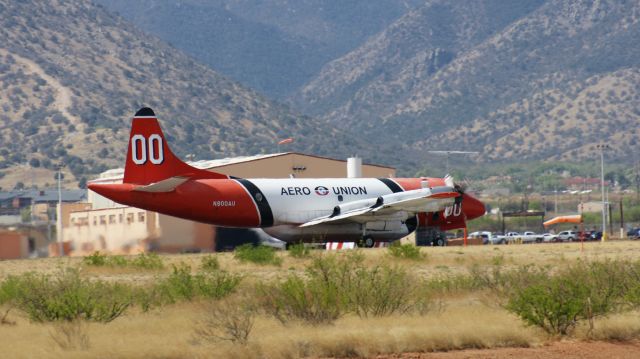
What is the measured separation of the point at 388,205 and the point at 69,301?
35.2 meters

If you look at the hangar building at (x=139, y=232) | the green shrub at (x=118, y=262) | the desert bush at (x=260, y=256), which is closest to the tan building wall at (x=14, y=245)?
the hangar building at (x=139, y=232)

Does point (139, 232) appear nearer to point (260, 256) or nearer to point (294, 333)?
point (260, 256)

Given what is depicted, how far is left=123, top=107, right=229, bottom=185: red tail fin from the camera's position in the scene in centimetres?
6275

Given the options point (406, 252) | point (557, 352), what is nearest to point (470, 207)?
point (406, 252)

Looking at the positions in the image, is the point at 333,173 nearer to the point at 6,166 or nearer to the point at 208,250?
the point at 208,250

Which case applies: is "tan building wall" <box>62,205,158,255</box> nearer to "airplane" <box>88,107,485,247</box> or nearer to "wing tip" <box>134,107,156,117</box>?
"airplane" <box>88,107,485,247</box>

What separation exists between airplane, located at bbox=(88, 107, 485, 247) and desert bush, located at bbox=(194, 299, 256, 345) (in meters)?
30.6

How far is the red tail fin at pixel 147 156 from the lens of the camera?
62750mm

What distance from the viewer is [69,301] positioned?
33000 mm

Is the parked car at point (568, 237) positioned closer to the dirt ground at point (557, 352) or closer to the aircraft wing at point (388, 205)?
the aircraft wing at point (388, 205)

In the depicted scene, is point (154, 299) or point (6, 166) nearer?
point (154, 299)

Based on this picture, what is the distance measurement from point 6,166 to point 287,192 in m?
120

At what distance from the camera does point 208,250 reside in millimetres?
70500

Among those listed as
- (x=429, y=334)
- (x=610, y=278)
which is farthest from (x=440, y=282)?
(x=429, y=334)
